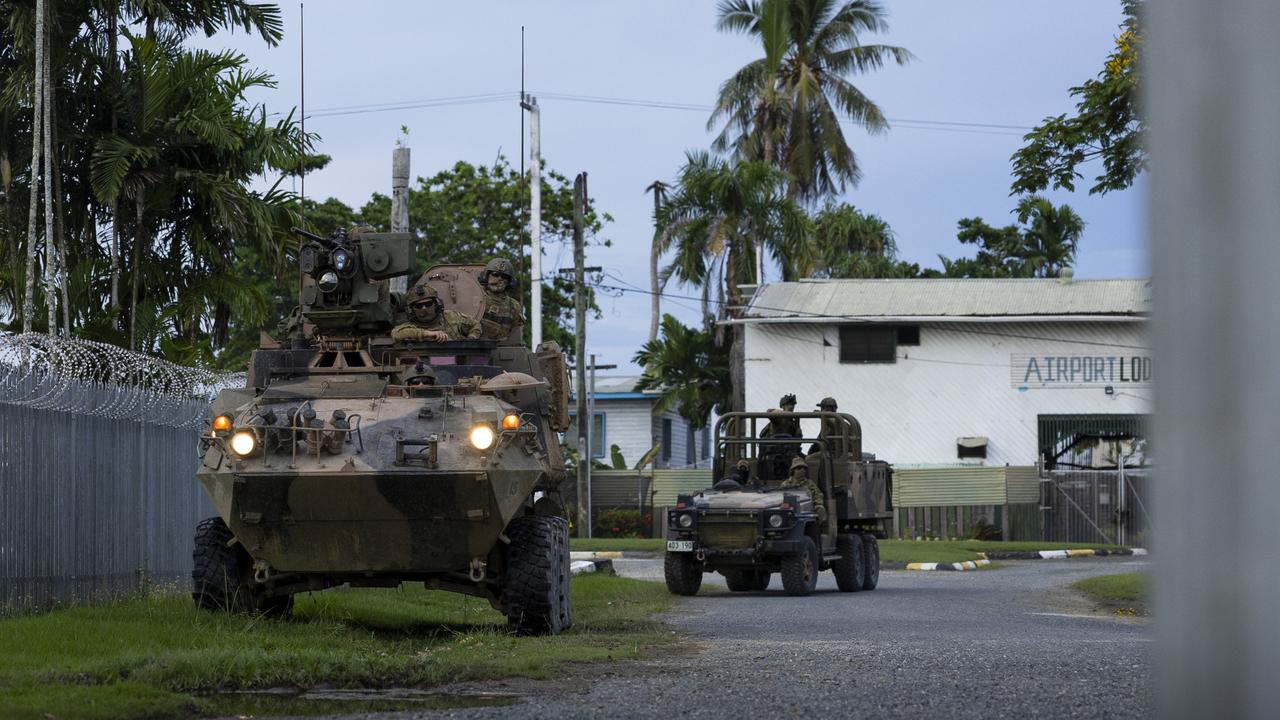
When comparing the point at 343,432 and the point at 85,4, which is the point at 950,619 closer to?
the point at 343,432

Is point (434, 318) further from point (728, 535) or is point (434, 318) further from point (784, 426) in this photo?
point (784, 426)

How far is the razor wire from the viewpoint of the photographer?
1195 centimetres

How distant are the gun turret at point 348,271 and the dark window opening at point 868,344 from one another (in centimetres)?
2927

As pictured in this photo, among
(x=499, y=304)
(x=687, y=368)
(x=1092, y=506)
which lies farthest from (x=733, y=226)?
(x=499, y=304)

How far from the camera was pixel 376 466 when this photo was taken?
11133mm

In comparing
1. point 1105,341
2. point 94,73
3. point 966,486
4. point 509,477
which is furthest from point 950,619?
point 1105,341

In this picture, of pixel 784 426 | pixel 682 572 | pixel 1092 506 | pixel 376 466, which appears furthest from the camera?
pixel 1092 506

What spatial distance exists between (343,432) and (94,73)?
38.3 ft

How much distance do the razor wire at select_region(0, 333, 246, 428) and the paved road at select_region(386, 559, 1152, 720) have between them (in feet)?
15.7

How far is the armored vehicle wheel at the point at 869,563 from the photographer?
20969 mm

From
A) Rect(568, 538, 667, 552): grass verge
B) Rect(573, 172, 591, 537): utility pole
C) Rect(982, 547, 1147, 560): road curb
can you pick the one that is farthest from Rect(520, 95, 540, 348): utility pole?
Rect(982, 547, 1147, 560): road curb

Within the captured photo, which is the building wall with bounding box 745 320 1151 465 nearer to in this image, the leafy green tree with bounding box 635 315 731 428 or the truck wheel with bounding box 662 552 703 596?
the leafy green tree with bounding box 635 315 731 428

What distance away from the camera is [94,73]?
21.2 metres

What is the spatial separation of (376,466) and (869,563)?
11049 mm
